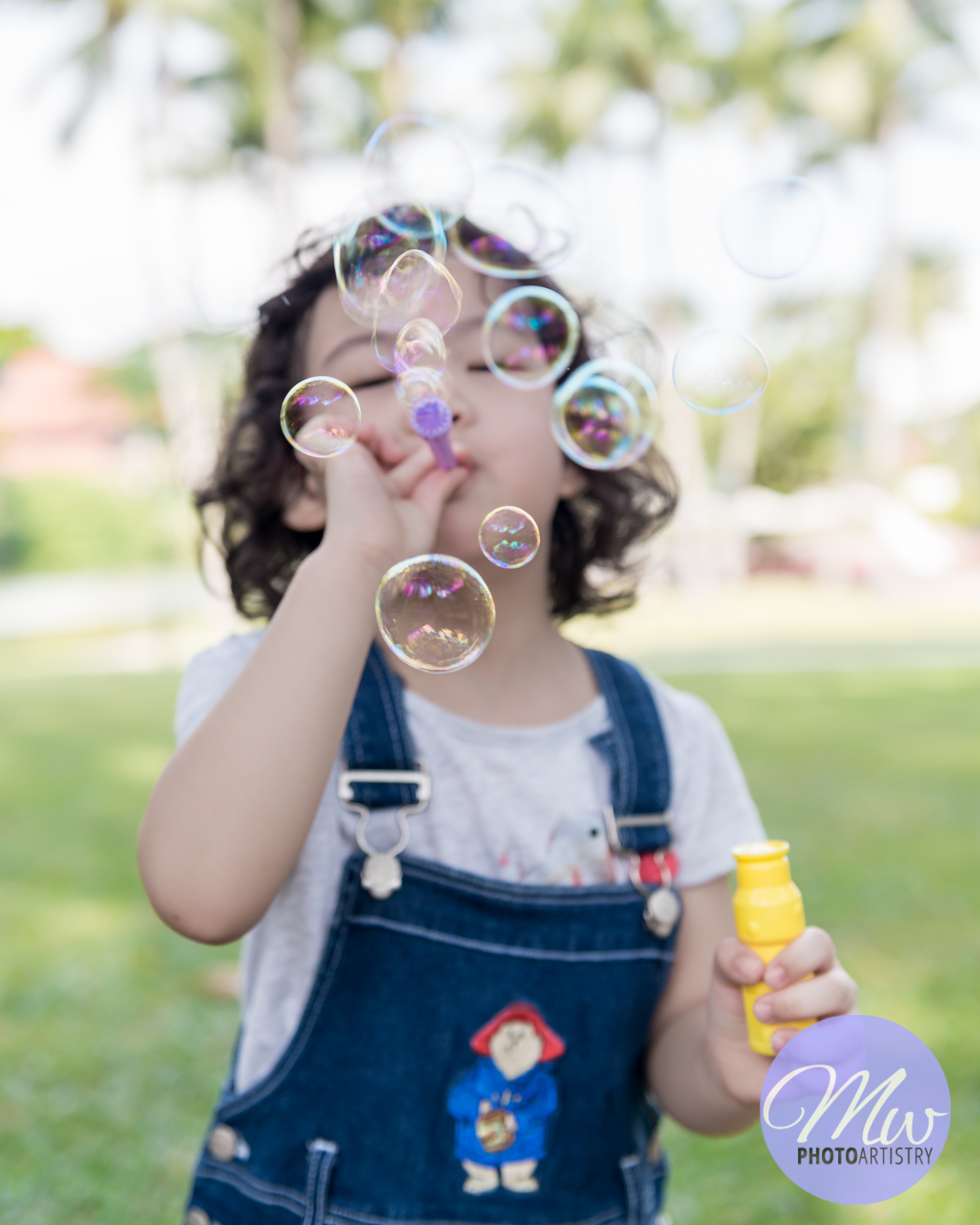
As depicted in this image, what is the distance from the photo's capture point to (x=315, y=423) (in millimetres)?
967

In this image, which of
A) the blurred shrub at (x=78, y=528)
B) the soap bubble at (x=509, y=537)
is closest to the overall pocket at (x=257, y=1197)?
the soap bubble at (x=509, y=537)

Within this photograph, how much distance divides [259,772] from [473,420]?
0.42 m

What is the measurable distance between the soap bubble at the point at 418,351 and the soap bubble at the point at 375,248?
3.1 inches

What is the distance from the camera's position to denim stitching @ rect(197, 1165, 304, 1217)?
0.90 meters

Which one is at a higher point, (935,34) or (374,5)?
(935,34)

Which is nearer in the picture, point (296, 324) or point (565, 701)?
point (565, 701)

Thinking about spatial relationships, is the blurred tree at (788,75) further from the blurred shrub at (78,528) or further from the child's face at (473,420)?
the child's face at (473,420)

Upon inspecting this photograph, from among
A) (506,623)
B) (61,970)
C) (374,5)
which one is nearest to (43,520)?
(374,5)

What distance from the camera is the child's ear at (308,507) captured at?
1118 millimetres

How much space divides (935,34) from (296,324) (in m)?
19.0

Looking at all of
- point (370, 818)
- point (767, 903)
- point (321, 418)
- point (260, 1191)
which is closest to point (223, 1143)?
point (260, 1191)

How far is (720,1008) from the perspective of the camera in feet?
2.79

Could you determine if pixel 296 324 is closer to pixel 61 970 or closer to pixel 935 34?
pixel 61 970

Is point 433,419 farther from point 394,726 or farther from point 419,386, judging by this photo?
point 394,726
